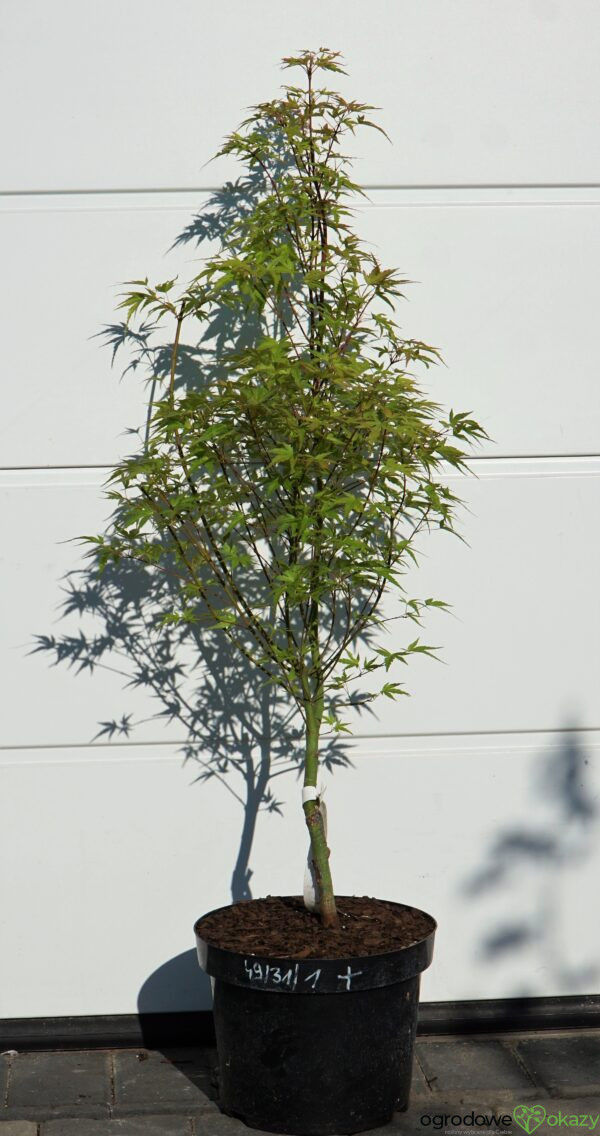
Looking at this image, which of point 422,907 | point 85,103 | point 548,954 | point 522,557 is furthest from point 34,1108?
point 85,103

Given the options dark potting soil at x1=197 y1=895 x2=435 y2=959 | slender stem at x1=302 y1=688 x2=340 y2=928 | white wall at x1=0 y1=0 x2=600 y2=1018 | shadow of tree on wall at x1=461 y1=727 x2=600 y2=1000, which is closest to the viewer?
dark potting soil at x1=197 y1=895 x2=435 y2=959

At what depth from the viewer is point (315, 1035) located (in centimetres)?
326

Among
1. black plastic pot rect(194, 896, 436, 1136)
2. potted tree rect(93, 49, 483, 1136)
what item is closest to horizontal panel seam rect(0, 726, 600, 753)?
potted tree rect(93, 49, 483, 1136)

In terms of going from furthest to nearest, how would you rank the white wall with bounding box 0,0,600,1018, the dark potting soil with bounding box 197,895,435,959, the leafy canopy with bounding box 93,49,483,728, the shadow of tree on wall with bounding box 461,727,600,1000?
1. the shadow of tree on wall with bounding box 461,727,600,1000
2. the white wall with bounding box 0,0,600,1018
3. the dark potting soil with bounding box 197,895,435,959
4. the leafy canopy with bounding box 93,49,483,728

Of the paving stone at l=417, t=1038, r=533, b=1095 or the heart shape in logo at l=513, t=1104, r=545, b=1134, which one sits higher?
the paving stone at l=417, t=1038, r=533, b=1095

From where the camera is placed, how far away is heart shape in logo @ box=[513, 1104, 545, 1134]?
11.1 ft

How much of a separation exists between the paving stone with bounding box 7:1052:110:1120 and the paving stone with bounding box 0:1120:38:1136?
4 centimetres

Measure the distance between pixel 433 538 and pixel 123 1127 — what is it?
184cm

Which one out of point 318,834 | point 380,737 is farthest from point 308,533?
point 380,737

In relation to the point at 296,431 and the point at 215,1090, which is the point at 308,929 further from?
the point at 296,431

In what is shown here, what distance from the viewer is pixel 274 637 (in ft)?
13.0

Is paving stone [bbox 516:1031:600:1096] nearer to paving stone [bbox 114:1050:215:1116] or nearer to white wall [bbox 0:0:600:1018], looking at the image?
white wall [bbox 0:0:600:1018]

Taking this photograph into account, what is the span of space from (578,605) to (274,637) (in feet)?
3.07

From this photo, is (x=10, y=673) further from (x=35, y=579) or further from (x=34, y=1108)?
(x=34, y=1108)
